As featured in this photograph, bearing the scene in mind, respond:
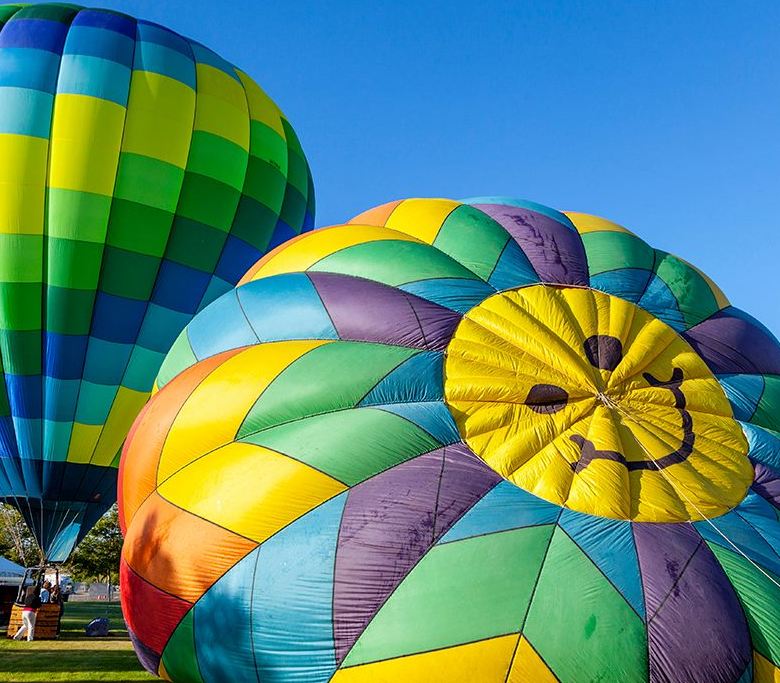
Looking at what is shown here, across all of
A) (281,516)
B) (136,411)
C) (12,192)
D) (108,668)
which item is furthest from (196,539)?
(12,192)

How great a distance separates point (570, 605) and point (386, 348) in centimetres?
202

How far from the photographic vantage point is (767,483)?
492 cm

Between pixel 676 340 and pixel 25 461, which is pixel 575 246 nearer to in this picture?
pixel 676 340

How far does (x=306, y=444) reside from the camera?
447 centimetres

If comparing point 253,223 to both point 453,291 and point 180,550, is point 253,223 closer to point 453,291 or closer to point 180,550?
point 453,291

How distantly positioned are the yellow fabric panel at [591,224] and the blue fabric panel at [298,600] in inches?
144

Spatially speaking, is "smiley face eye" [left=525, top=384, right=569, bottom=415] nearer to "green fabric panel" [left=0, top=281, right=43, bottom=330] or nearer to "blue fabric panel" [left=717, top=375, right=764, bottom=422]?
"blue fabric panel" [left=717, top=375, right=764, bottom=422]

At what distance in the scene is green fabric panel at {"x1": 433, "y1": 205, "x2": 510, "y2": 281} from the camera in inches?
224

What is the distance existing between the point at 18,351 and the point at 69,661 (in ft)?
13.1

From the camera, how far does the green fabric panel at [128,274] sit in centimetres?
963

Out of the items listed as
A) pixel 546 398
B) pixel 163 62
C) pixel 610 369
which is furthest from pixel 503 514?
pixel 163 62

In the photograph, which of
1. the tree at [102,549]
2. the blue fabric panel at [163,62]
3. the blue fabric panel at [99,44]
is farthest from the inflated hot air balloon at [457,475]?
the tree at [102,549]

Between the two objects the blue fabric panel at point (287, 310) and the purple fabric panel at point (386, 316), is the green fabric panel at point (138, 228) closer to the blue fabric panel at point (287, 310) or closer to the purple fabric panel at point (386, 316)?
the blue fabric panel at point (287, 310)

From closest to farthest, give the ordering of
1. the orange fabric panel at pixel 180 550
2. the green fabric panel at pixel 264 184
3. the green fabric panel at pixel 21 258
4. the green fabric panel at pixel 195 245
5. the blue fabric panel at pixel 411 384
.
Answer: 1. the orange fabric panel at pixel 180 550
2. the blue fabric panel at pixel 411 384
3. the green fabric panel at pixel 21 258
4. the green fabric panel at pixel 195 245
5. the green fabric panel at pixel 264 184
